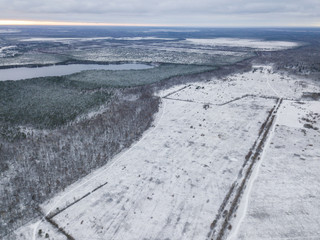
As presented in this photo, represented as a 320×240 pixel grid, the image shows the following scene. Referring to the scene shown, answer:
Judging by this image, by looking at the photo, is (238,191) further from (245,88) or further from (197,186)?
(245,88)

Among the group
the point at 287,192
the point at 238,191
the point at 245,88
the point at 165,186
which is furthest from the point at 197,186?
the point at 245,88

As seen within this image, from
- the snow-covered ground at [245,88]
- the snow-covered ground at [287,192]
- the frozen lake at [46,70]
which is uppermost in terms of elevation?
the frozen lake at [46,70]

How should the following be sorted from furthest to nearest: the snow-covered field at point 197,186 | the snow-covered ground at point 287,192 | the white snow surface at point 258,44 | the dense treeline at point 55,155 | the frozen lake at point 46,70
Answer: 1. the white snow surface at point 258,44
2. the frozen lake at point 46,70
3. the dense treeline at point 55,155
4. the snow-covered field at point 197,186
5. the snow-covered ground at point 287,192

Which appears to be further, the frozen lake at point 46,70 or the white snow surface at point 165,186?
the frozen lake at point 46,70

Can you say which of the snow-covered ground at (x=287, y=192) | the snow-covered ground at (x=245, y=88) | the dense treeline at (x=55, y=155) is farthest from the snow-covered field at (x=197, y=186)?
the snow-covered ground at (x=245, y=88)

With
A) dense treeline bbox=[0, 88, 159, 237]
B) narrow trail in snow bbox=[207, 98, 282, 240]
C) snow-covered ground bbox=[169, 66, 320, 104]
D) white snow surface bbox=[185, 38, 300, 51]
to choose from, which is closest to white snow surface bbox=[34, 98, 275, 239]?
narrow trail in snow bbox=[207, 98, 282, 240]

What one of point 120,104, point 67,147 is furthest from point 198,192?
point 120,104

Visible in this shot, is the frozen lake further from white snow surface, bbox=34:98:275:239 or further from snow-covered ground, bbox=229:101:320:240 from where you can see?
snow-covered ground, bbox=229:101:320:240

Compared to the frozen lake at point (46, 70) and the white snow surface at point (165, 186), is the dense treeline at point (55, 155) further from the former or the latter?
the frozen lake at point (46, 70)
